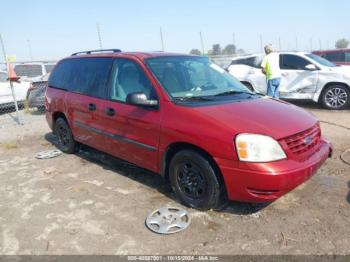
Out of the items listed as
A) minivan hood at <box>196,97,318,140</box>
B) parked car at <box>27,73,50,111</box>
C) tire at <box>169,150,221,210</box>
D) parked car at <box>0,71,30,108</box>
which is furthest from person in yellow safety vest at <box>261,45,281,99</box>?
parked car at <box>0,71,30,108</box>

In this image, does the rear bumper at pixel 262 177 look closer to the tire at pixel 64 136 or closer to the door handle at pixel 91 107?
the door handle at pixel 91 107

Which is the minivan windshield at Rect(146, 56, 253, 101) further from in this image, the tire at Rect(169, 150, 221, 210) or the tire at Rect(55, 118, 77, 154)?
the tire at Rect(55, 118, 77, 154)

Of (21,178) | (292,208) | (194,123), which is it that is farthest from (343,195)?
(21,178)

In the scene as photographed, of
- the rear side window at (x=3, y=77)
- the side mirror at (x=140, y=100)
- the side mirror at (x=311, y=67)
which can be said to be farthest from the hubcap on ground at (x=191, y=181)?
the rear side window at (x=3, y=77)

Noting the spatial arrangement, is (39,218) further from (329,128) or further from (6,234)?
(329,128)

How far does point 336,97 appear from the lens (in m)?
9.54

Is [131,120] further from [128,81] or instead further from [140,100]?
[128,81]

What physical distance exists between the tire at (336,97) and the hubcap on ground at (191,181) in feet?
23.4

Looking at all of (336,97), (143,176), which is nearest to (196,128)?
(143,176)

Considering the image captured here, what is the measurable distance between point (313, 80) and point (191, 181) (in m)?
7.18

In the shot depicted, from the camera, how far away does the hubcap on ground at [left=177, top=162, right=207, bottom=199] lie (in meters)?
3.79

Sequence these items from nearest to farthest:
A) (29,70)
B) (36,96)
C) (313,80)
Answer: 1. (313,80)
2. (36,96)
3. (29,70)

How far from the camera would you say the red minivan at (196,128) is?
11.0 ft

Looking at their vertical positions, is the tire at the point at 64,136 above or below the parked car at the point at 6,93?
below
